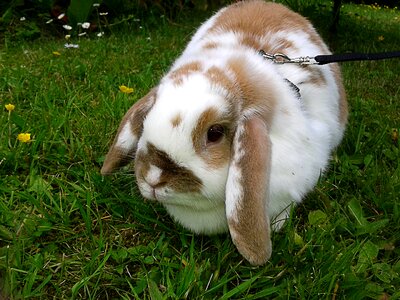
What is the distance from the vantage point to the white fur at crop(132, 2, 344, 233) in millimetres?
1508

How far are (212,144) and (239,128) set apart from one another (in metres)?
0.10

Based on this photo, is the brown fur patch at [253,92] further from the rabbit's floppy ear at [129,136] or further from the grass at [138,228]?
the grass at [138,228]

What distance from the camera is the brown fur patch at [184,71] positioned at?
1.63m

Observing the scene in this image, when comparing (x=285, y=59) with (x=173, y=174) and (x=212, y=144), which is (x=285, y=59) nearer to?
(x=212, y=144)

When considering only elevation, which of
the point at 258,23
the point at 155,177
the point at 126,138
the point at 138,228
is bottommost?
the point at 138,228

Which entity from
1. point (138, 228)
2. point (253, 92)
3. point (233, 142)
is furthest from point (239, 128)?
point (138, 228)

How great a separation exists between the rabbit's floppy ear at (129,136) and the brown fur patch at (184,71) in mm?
125

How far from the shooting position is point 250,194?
150cm

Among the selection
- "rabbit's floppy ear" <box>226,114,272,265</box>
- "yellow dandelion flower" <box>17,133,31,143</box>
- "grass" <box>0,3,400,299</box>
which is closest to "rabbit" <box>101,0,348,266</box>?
"rabbit's floppy ear" <box>226,114,272,265</box>

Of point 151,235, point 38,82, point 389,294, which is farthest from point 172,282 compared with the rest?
point 38,82

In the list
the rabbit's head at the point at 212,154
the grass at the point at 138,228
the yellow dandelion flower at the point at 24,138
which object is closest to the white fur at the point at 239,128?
the rabbit's head at the point at 212,154

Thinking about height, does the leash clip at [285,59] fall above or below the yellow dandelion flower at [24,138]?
above

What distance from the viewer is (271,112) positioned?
168cm

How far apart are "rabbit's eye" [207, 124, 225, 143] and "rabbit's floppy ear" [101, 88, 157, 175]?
12.2 inches
